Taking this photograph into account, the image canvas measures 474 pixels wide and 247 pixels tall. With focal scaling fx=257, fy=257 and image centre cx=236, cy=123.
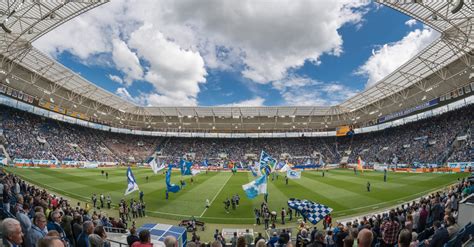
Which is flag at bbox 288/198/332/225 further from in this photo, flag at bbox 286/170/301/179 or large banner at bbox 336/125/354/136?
large banner at bbox 336/125/354/136

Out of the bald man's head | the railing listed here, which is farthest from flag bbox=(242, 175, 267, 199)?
the bald man's head

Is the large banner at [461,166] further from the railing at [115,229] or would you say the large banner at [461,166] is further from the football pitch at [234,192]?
the railing at [115,229]

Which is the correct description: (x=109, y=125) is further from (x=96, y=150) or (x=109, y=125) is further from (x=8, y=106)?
(x=8, y=106)

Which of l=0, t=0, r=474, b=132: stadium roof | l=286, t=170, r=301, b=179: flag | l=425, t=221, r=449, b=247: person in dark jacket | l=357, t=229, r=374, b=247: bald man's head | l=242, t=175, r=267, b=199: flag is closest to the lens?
l=357, t=229, r=374, b=247: bald man's head

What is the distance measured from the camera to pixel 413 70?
38906mm

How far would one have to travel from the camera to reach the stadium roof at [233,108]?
24875 mm

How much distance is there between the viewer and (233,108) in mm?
64938

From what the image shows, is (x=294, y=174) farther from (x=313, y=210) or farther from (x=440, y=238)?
(x=440, y=238)

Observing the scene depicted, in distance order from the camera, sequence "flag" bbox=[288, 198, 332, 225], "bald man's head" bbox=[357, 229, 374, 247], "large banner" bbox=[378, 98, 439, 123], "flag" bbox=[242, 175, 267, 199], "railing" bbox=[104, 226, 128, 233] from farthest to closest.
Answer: "large banner" bbox=[378, 98, 439, 123], "flag" bbox=[242, 175, 267, 199], "flag" bbox=[288, 198, 332, 225], "railing" bbox=[104, 226, 128, 233], "bald man's head" bbox=[357, 229, 374, 247]

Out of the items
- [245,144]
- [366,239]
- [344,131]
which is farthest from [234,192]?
[344,131]

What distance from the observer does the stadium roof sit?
81.6 feet

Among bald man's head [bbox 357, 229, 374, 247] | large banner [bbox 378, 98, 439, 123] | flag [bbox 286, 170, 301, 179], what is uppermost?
large banner [bbox 378, 98, 439, 123]

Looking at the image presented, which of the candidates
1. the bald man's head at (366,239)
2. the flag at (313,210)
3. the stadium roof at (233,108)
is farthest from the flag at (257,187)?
the stadium roof at (233,108)

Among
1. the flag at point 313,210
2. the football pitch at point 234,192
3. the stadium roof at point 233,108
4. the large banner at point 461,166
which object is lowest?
the football pitch at point 234,192
